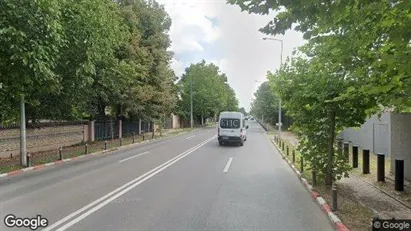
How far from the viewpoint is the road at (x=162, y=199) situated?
26.2 feet

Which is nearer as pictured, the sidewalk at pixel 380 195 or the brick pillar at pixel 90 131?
the sidewalk at pixel 380 195

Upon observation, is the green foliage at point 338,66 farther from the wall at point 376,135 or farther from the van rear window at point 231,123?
the van rear window at point 231,123

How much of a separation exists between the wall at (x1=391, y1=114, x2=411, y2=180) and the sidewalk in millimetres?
779

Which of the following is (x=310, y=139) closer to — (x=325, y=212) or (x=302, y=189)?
(x=302, y=189)

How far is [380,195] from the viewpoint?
1153 cm

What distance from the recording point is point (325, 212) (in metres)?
9.13

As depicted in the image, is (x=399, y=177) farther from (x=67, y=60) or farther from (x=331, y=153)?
(x=67, y=60)

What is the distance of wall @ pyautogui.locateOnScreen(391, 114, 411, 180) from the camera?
14.2 meters

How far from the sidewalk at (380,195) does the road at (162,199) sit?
1448mm

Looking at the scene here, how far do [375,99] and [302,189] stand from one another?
3.45 metres

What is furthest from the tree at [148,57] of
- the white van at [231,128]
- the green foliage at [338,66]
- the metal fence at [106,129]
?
the green foliage at [338,66]

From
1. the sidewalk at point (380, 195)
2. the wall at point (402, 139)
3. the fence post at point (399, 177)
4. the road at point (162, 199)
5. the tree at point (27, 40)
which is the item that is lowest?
the sidewalk at point (380, 195)

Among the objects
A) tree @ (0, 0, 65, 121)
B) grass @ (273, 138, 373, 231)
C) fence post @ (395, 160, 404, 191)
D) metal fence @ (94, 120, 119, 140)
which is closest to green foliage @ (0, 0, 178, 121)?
tree @ (0, 0, 65, 121)

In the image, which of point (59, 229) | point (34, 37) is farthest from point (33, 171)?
point (59, 229)
